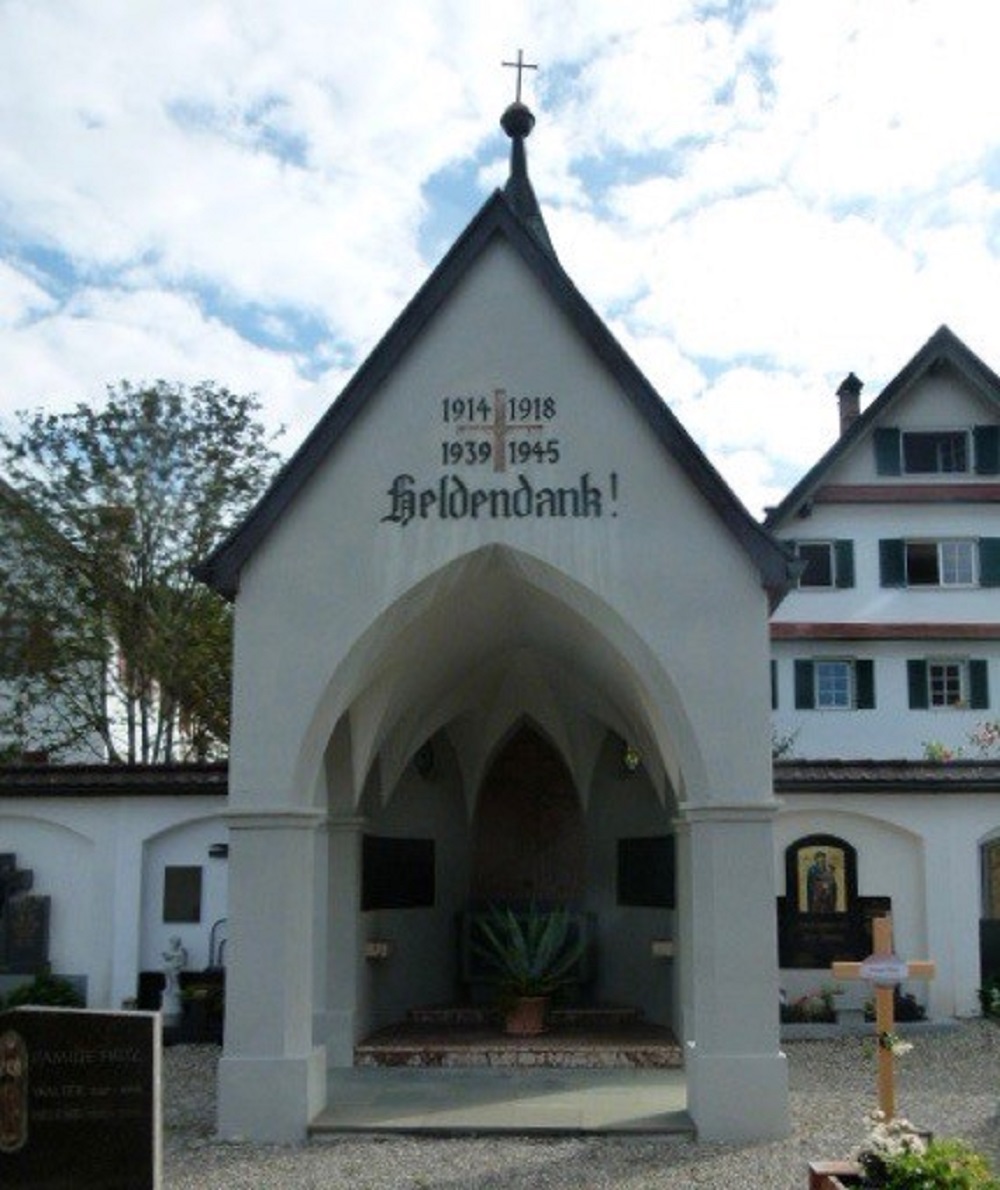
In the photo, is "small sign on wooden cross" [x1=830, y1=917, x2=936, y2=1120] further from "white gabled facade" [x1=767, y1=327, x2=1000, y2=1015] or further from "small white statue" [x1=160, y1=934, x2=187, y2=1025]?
"white gabled facade" [x1=767, y1=327, x2=1000, y2=1015]

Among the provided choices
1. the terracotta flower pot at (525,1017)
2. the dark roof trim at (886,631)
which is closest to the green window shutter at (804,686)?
the dark roof trim at (886,631)

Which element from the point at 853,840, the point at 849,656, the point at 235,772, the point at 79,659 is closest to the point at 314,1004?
the point at 235,772

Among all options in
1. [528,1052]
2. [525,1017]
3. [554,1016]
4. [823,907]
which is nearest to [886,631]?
[823,907]

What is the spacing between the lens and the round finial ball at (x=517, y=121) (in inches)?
547

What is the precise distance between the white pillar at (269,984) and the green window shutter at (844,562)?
17.5 m

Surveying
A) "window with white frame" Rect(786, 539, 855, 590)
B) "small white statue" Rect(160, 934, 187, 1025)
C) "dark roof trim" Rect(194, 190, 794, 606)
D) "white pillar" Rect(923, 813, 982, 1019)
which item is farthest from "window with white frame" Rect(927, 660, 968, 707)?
"dark roof trim" Rect(194, 190, 794, 606)

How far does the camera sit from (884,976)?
995 cm

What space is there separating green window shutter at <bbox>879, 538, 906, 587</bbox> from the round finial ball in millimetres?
14848

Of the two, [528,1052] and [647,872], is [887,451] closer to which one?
[647,872]

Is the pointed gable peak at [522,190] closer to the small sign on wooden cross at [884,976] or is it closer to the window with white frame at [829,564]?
the small sign on wooden cross at [884,976]

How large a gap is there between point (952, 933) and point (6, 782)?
1143 cm

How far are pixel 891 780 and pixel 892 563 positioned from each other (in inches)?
425

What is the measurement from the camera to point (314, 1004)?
13438mm

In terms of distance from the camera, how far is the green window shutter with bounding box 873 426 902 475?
2667cm
